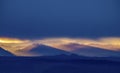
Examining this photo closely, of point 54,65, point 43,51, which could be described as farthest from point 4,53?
point 54,65

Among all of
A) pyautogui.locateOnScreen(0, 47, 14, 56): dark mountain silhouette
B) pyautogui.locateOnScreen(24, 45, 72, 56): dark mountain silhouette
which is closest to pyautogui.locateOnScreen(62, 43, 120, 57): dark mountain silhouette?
pyautogui.locateOnScreen(24, 45, 72, 56): dark mountain silhouette

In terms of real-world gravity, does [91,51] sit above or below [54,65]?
above

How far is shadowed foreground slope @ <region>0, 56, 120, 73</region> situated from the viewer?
12.5 ft

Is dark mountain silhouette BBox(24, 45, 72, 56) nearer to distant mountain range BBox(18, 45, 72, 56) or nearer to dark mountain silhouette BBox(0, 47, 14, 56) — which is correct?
distant mountain range BBox(18, 45, 72, 56)

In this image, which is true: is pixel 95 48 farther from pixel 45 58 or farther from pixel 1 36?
pixel 1 36

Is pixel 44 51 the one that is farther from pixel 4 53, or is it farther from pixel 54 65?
pixel 54 65

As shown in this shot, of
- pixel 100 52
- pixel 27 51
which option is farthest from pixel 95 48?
pixel 27 51

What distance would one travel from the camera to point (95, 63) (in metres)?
4.09

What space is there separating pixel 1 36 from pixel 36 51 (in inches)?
15.3

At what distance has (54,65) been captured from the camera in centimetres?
393

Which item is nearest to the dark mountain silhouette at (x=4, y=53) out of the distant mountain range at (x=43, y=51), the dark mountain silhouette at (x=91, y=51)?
the distant mountain range at (x=43, y=51)

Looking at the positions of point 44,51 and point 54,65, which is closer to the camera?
point 54,65

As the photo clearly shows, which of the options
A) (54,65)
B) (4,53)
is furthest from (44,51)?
(54,65)

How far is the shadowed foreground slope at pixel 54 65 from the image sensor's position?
3.81m
